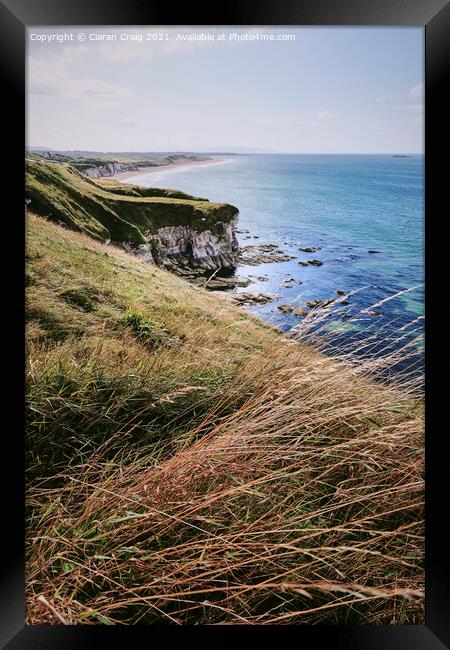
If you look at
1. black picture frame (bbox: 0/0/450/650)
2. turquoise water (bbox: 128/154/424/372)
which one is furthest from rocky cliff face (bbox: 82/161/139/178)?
black picture frame (bbox: 0/0/450/650)

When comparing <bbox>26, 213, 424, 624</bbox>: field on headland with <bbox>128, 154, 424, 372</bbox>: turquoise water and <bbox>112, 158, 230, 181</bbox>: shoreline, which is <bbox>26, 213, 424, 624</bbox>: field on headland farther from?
<bbox>128, 154, 424, 372</bbox>: turquoise water

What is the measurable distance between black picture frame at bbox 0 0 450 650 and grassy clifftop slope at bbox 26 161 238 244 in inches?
4.1

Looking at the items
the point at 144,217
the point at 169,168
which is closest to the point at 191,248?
the point at 144,217

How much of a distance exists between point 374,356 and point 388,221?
1.91 ft

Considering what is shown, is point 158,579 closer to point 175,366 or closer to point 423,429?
point 175,366

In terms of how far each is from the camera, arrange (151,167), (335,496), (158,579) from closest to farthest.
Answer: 1. (158,579)
2. (335,496)
3. (151,167)

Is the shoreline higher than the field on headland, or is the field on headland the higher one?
the shoreline

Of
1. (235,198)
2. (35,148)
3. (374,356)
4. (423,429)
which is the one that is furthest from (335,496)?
(35,148)

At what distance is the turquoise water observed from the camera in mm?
2191
